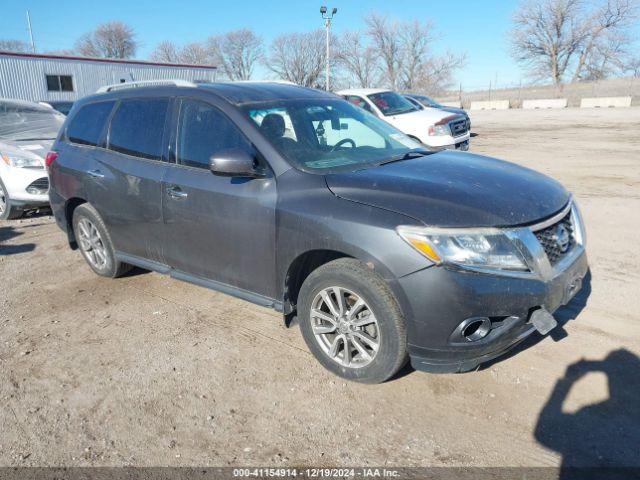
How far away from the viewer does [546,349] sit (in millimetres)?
3545

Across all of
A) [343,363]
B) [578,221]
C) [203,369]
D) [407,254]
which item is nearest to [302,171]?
[407,254]

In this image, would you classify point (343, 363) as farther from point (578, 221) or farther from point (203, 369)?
point (578, 221)

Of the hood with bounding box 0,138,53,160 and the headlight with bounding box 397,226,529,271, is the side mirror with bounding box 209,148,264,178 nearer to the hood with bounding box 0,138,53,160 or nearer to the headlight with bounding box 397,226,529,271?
the headlight with bounding box 397,226,529,271

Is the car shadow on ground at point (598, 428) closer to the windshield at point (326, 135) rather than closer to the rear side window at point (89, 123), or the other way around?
the windshield at point (326, 135)

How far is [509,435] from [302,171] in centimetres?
198

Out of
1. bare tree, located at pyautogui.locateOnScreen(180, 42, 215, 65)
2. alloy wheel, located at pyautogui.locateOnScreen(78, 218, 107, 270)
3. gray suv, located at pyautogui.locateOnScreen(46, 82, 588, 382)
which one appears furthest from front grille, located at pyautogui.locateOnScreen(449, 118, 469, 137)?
bare tree, located at pyautogui.locateOnScreen(180, 42, 215, 65)

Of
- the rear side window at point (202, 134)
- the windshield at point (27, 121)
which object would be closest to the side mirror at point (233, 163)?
the rear side window at point (202, 134)

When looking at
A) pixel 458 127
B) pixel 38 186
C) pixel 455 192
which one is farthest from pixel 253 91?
pixel 458 127

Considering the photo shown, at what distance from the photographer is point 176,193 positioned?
3912mm

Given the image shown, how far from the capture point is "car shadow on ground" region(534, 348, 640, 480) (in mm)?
2502

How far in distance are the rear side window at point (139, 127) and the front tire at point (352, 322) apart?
1868mm

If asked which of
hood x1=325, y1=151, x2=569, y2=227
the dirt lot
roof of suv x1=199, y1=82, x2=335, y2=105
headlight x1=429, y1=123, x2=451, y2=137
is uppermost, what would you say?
roof of suv x1=199, y1=82, x2=335, y2=105

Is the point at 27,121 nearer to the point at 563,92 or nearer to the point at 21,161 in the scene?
the point at 21,161

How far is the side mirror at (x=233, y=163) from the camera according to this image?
3326 mm
